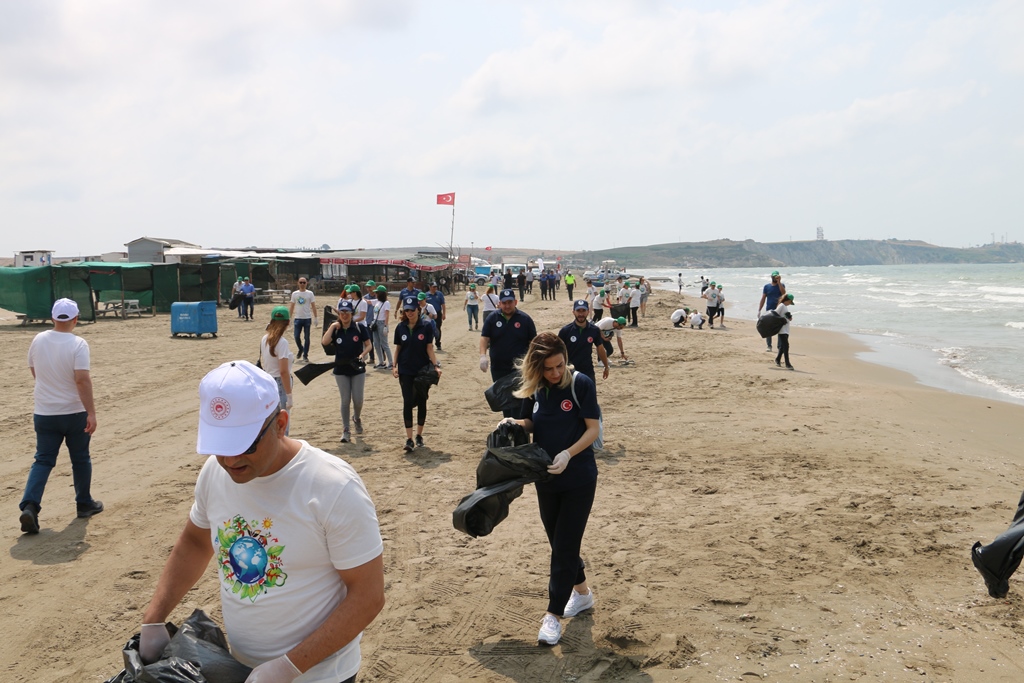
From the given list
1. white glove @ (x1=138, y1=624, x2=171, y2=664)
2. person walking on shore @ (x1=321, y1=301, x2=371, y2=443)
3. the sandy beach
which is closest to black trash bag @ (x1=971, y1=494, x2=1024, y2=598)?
the sandy beach

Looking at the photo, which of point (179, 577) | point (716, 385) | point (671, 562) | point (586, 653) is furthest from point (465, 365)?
point (179, 577)

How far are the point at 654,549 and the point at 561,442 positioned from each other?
2079 mm

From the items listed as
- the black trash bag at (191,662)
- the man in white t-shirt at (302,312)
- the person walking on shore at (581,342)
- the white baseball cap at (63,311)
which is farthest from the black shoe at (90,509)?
the man in white t-shirt at (302,312)

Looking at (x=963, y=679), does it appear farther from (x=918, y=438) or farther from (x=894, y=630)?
(x=918, y=438)

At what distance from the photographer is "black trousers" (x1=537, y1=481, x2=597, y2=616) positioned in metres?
4.78

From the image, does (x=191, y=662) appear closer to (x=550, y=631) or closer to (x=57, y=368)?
(x=550, y=631)

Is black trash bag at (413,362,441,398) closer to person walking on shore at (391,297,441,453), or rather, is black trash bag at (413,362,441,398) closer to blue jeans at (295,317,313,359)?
person walking on shore at (391,297,441,453)

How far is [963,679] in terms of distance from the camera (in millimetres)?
4324

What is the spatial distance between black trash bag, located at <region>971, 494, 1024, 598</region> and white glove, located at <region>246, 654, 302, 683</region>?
9.54 feet

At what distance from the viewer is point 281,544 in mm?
Result: 2316

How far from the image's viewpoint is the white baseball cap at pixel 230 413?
2.18m

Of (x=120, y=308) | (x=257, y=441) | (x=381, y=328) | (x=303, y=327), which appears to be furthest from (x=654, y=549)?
(x=120, y=308)

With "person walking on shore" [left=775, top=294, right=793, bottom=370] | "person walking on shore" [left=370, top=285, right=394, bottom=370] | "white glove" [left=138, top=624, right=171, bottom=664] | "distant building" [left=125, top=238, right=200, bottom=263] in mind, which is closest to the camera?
"white glove" [left=138, top=624, right=171, bottom=664]

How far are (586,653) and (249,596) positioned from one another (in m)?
2.92
